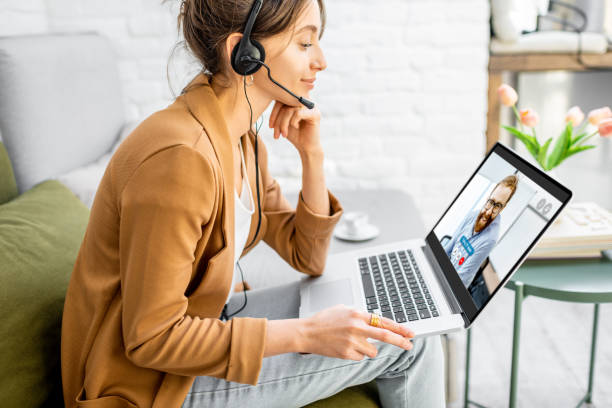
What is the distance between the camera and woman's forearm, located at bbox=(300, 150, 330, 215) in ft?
3.44

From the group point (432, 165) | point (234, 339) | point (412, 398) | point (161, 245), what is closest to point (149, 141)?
point (161, 245)

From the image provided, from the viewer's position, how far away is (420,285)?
926 millimetres

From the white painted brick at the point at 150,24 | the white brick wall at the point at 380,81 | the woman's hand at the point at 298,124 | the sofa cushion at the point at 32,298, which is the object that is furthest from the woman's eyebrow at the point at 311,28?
the white painted brick at the point at 150,24

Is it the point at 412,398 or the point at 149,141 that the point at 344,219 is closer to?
the point at 412,398

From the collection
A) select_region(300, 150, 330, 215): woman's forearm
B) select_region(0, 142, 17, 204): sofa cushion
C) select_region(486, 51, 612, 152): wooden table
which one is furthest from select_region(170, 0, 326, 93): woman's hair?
select_region(486, 51, 612, 152): wooden table

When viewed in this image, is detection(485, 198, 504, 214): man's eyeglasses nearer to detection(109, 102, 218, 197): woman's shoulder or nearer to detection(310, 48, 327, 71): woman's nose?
detection(310, 48, 327, 71): woman's nose

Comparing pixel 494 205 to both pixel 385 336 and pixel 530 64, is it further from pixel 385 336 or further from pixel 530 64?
pixel 530 64

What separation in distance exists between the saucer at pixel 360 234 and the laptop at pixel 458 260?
0.23 meters

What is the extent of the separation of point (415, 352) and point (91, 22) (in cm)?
162

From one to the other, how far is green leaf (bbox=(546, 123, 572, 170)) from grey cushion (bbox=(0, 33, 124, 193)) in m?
1.22

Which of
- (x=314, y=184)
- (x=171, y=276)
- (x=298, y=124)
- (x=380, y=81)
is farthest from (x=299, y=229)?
(x=380, y=81)

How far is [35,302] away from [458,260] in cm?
72

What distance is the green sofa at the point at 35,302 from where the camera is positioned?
78 cm

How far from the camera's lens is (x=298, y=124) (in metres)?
1.02
